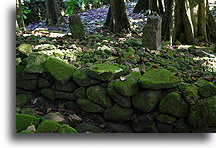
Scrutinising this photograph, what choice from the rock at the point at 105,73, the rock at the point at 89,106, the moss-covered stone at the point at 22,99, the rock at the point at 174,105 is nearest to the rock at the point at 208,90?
the rock at the point at 174,105

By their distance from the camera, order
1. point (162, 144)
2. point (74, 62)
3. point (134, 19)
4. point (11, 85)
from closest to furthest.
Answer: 1. point (162, 144)
2. point (11, 85)
3. point (74, 62)
4. point (134, 19)

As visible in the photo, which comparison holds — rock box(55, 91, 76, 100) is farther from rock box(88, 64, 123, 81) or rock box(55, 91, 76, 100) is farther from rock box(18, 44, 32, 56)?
rock box(18, 44, 32, 56)

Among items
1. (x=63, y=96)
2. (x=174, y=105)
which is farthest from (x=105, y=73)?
(x=174, y=105)

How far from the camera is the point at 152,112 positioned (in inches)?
85.3

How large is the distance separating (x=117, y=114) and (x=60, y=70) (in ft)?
2.81

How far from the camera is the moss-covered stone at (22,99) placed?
2.52 m

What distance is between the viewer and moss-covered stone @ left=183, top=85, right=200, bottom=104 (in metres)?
2.03

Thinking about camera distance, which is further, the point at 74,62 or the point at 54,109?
the point at 74,62

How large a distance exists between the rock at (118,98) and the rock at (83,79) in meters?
0.18

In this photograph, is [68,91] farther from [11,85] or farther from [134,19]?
[134,19]

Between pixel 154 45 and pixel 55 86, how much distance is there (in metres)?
1.58

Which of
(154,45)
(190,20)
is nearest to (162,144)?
(154,45)

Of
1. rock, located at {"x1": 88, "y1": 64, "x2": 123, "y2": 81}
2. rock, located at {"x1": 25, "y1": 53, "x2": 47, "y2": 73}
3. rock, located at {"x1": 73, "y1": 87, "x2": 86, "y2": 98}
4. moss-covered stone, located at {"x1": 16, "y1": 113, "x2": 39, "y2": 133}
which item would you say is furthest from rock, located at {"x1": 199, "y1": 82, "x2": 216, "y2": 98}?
rock, located at {"x1": 25, "y1": 53, "x2": 47, "y2": 73}

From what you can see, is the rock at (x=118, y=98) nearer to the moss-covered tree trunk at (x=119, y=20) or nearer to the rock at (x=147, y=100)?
the rock at (x=147, y=100)
